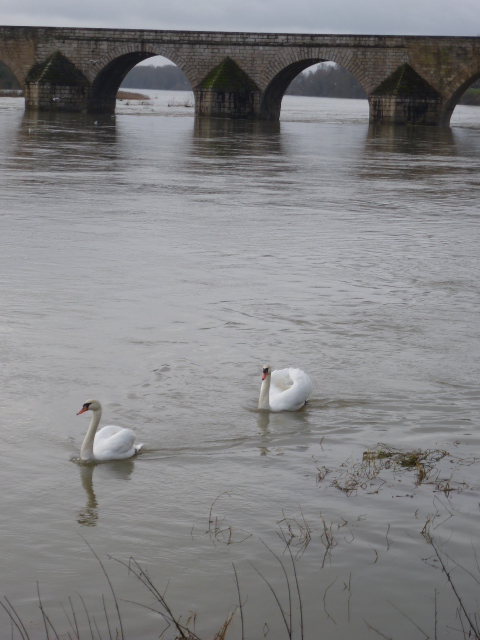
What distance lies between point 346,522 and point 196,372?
8.10 feet

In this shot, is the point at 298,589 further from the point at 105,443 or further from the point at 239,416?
the point at 239,416

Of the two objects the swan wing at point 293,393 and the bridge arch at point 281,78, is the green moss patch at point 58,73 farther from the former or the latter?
the swan wing at point 293,393

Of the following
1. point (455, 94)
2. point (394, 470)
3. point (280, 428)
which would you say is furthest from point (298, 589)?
point (455, 94)

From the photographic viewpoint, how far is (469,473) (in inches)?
194

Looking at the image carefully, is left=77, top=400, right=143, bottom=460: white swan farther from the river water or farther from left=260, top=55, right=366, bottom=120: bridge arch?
left=260, top=55, right=366, bottom=120: bridge arch

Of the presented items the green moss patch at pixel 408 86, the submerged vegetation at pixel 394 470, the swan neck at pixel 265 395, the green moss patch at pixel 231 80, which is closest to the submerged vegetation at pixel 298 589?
the submerged vegetation at pixel 394 470

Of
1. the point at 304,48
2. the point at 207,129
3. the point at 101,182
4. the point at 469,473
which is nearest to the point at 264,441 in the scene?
the point at 469,473

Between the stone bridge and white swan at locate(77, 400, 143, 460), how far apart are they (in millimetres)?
38276

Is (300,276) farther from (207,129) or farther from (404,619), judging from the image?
(207,129)

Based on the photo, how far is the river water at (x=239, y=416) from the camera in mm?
3801

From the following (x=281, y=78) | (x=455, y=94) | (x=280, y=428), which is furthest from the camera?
(x=281, y=78)

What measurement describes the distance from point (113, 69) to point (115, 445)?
44864 millimetres

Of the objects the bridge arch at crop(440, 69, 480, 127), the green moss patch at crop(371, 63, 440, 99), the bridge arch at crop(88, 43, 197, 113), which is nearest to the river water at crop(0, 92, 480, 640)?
the green moss patch at crop(371, 63, 440, 99)

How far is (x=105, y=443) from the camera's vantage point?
5.03 meters
